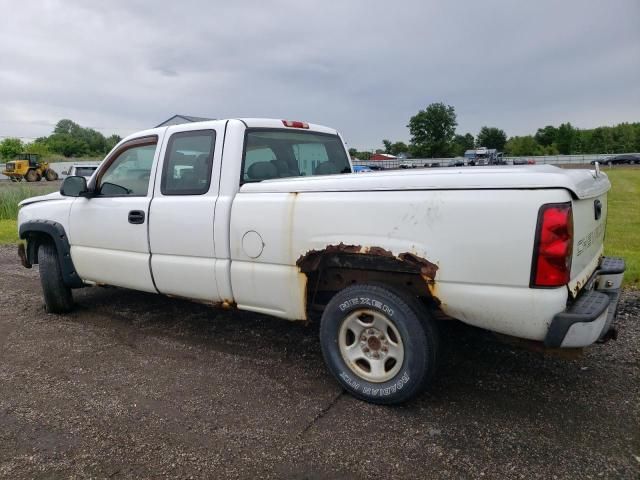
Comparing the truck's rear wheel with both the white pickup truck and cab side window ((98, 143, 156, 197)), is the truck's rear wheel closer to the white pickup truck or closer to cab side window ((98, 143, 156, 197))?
the white pickup truck

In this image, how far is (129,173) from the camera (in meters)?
4.78

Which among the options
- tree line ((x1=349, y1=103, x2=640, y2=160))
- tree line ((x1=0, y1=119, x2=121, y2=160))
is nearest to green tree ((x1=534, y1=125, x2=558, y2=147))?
tree line ((x1=349, y1=103, x2=640, y2=160))

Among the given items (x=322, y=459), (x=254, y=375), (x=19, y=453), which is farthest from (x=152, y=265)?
(x=322, y=459)

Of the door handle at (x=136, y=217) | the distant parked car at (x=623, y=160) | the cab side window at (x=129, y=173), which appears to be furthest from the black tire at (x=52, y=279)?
the distant parked car at (x=623, y=160)

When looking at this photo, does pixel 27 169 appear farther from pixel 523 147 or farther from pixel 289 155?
pixel 523 147

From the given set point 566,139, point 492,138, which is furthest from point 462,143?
point 566,139

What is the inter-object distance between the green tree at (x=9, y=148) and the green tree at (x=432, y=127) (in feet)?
230

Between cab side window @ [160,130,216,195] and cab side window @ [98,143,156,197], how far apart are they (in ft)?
0.85

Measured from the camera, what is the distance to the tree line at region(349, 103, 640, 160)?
287 feet

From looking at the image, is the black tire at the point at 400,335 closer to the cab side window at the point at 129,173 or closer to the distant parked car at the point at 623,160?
the cab side window at the point at 129,173

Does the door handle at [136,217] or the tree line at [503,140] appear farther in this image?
the tree line at [503,140]

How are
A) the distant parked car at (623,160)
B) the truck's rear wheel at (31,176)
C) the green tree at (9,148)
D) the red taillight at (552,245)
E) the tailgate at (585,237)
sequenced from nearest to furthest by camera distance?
1. the red taillight at (552,245)
2. the tailgate at (585,237)
3. the truck's rear wheel at (31,176)
4. the distant parked car at (623,160)
5. the green tree at (9,148)

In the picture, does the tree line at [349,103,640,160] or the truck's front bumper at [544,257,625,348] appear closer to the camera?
the truck's front bumper at [544,257,625,348]

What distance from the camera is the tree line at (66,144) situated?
8462 centimetres
